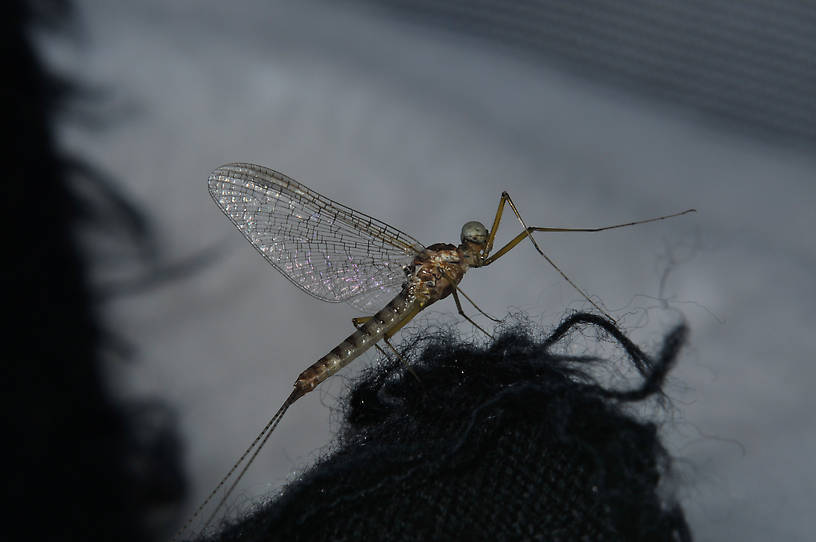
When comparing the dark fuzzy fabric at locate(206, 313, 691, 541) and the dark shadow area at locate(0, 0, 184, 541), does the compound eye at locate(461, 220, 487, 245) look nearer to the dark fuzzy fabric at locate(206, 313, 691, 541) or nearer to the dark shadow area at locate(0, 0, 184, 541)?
the dark fuzzy fabric at locate(206, 313, 691, 541)

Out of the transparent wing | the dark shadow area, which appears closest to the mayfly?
the transparent wing

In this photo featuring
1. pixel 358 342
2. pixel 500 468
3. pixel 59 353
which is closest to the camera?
pixel 500 468

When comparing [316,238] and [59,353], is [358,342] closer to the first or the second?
[316,238]

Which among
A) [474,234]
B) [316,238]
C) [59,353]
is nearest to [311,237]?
[316,238]

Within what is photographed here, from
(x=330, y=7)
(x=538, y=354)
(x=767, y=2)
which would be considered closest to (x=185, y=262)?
(x=330, y=7)

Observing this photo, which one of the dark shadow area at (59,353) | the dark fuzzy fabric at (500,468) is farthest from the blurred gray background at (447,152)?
the dark fuzzy fabric at (500,468)

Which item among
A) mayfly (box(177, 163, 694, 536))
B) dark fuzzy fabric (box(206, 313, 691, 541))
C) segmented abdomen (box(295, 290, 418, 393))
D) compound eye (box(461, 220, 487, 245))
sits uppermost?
mayfly (box(177, 163, 694, 536))

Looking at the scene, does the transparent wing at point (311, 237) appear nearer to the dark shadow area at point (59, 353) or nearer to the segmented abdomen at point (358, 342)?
the segmented abdomen at point (358, 342)
